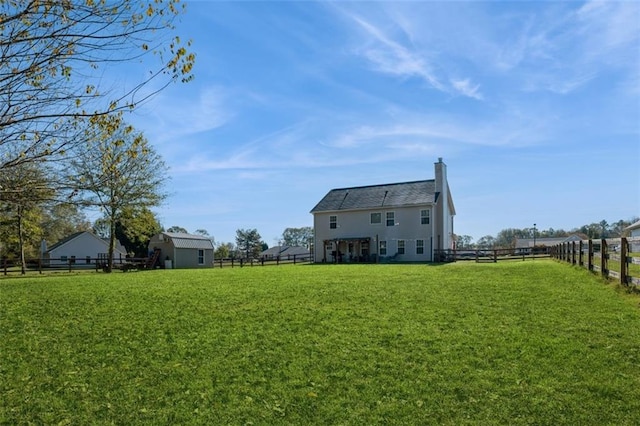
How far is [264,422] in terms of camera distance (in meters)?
4.46

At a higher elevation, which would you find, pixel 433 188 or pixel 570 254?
pixel 433 188

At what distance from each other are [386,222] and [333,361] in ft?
104

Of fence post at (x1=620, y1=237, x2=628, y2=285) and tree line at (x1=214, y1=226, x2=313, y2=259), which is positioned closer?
fence post at (x1=620, y1=237, x2=628, y2=285)

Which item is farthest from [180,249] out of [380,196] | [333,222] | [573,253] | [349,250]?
[573,253]

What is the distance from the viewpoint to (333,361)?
5781mm

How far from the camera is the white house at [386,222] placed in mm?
35375

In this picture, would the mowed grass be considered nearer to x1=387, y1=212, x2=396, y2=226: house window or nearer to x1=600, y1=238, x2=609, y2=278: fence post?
x1=600, y1=238, x2=609, y2=278: fence post

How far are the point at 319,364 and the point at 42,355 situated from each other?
164 inches

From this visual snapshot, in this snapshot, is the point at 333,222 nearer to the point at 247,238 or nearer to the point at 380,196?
the point at 380,196

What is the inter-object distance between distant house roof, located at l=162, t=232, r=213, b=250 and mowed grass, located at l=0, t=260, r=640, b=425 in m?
27.8

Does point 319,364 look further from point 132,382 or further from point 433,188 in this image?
point 433,188

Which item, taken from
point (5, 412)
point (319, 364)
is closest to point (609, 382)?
point (319, 364)

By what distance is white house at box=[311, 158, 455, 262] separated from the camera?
3538 centimetres

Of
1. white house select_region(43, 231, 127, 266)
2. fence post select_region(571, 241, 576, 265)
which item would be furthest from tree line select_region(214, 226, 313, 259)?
fence post select_region(571, 241, 576, 265)
